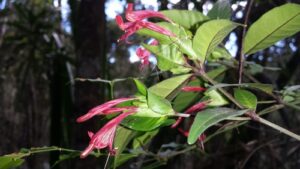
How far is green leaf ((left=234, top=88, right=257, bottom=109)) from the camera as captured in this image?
589mm

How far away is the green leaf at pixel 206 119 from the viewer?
49 centimetres

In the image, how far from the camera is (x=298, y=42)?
1.96 m

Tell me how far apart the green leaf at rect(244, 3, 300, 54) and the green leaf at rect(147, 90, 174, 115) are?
0.58 feet

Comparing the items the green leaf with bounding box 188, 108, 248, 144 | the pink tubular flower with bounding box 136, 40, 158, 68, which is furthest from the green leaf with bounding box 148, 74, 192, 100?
the green leaf with bounding box 188, 108, 248, 144

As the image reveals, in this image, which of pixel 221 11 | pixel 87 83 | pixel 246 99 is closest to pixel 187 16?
pixel 221 11

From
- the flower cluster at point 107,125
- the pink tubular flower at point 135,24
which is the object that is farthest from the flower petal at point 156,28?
the flower cluster at point 107,125

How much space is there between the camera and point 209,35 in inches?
23.3

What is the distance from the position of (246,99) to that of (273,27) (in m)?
0.11

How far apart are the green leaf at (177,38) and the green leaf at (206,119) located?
0.35ft

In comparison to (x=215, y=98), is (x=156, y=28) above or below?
above

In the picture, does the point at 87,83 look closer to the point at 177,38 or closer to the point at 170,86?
the point at 170,86

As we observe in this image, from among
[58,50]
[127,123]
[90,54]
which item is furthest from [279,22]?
[58,50]

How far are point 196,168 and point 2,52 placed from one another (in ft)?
6.99

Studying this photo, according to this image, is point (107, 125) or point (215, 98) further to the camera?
point (215, 98)
